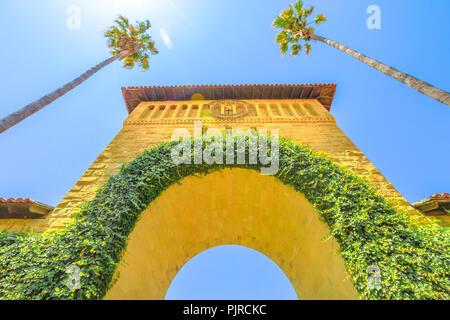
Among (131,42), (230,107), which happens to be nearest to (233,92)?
(230,107)

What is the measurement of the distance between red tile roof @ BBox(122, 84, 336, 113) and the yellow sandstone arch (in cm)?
629

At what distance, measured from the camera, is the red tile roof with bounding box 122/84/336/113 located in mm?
11680

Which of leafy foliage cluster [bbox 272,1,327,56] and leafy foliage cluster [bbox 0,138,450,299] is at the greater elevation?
leafy foliage cluster [bbox 272,1,327,56]

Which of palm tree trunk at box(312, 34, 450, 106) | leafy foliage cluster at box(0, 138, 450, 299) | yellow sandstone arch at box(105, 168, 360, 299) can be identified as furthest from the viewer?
yellow sandstone arch at box(105, 168, 360, 299)

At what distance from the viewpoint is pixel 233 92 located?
39.1 ft

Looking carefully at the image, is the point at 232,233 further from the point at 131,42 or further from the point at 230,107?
the point at 131,42

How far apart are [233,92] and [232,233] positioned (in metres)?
7.16

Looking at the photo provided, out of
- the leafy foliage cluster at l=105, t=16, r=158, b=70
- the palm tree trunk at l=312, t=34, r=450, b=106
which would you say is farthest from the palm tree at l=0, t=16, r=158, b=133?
the palm tree trunk at l=312, t=34, r=450, b=106

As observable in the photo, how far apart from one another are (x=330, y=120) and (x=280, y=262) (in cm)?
619

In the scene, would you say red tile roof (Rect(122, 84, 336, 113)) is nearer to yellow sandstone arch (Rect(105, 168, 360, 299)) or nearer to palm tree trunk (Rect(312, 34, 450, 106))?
palm tree trunk (Rect(312, 34, 450, 106))

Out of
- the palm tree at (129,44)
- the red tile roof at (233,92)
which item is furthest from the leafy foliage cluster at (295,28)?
the palm tree at (129,44)

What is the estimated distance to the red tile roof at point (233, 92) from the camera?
38.3 feet

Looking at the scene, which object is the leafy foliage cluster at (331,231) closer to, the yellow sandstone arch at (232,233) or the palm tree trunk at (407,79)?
the yellow sandstone arch at (232,233)
